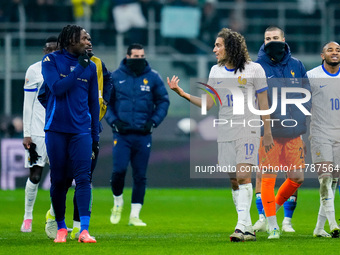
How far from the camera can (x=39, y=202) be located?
50.2 ft

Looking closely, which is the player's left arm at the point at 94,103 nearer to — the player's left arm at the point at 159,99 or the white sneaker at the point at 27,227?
the white sneaker at the point at 27,227

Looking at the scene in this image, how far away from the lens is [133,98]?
461 inches

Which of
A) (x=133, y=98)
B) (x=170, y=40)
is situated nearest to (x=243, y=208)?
(x=133, y=98)

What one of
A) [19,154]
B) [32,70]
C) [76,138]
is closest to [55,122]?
[76,138]

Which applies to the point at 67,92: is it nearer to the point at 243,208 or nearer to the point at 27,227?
the point at 243,208

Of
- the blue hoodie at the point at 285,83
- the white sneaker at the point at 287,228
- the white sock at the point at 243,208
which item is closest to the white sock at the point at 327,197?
the blue hoodie at the point at 285,83

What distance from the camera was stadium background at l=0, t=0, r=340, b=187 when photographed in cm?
1870

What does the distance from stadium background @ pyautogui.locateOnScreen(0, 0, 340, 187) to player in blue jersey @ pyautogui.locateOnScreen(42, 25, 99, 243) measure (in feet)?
32.1

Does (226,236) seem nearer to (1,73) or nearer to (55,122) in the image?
(55,122)

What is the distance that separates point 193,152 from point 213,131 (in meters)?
0.79

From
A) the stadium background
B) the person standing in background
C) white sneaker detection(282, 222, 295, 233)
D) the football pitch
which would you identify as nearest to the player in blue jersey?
the football pitch

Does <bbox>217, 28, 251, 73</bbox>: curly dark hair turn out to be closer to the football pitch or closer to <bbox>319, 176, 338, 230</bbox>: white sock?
<bbox>319, 176, 338, 230</bbox>: white sock

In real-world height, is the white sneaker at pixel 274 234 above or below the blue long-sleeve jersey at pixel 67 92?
below

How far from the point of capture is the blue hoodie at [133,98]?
11.6m
